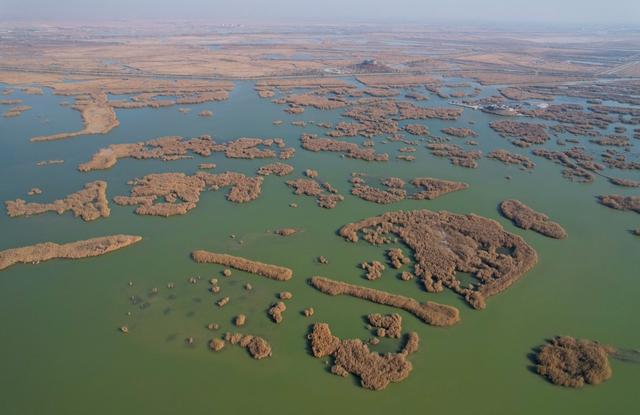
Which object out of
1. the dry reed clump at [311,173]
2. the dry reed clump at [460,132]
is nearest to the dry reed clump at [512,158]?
the dry reed clump at [460,132]

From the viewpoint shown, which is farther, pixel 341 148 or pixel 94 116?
pixel 94 116

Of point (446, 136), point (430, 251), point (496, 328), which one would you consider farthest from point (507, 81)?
point (496, 328)

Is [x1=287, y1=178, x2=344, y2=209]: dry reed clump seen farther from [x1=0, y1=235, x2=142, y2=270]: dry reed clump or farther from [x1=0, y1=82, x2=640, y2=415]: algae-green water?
[x1=0, y1=235, x2=142, y2=270]: dry reed clump

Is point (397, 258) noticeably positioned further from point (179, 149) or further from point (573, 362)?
point (179, 149)

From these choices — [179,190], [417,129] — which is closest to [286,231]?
[179,190]

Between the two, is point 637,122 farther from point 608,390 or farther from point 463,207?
point 608,390

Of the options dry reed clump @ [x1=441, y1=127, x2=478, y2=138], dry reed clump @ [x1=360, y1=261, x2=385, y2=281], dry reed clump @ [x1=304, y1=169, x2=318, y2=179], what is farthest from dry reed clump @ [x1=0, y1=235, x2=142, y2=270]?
dry reed clump @ [x1=441, y1=127, x2=478, y2=138]

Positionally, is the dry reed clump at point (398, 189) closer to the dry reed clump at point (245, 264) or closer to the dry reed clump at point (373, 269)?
the dry reed clump at point (373, 269)
